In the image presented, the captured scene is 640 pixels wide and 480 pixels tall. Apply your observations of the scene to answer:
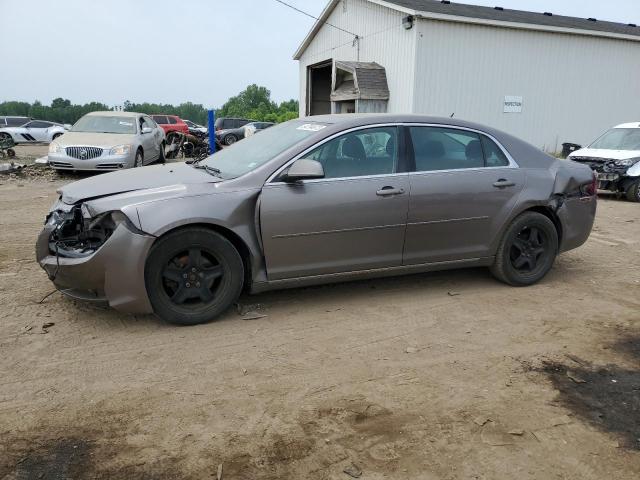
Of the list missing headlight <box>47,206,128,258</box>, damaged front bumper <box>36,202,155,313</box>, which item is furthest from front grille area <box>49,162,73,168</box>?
damaged front bumper <box>36,202,155,313</box>

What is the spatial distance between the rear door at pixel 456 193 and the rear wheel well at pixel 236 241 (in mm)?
1393

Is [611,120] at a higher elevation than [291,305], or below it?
higher

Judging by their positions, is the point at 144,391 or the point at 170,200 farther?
the point at 170,200

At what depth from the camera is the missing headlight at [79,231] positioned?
13.1 feet

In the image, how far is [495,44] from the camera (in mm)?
17391

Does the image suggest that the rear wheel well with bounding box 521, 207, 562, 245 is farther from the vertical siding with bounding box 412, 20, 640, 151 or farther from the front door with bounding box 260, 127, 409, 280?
the vertical siding with bounding box 412, 20, 640, 151

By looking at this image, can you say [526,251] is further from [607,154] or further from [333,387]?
[607,154]

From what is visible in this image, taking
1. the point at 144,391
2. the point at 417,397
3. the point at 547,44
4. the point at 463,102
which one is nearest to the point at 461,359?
the point at 417,397

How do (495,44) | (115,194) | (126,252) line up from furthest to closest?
(495,44) < (115,194) < (126,252)

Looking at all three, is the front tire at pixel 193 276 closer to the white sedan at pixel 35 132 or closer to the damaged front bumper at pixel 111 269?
the damaged front bumper at pixel 111 269

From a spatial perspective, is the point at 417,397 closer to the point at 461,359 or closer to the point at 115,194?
the point at 461,359

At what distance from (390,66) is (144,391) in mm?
16510

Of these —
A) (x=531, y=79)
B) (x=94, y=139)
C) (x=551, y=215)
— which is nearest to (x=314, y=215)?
(x=551, y=215)

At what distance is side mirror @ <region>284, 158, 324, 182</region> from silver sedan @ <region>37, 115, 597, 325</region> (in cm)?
1
